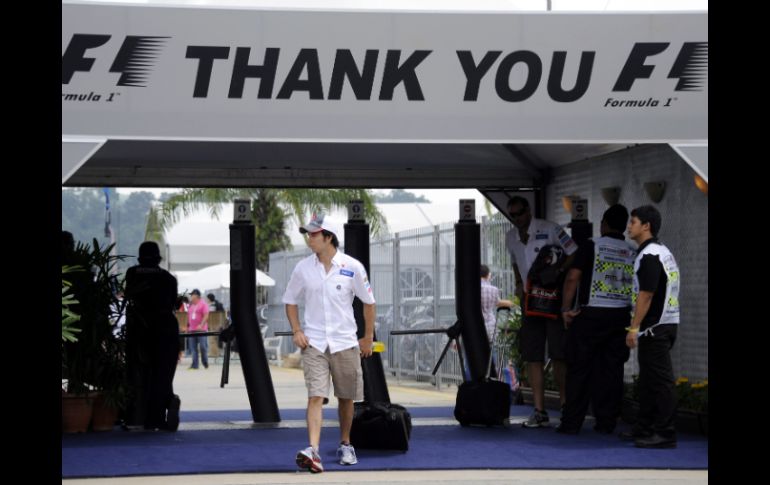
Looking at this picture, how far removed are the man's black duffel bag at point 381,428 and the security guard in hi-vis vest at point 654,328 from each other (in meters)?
1.83

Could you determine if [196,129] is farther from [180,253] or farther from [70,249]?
[180,253]

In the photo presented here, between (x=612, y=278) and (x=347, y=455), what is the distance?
293 cm

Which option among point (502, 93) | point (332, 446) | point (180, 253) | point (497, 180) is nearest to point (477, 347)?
point (497, 180)

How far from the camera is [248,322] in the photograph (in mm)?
12227

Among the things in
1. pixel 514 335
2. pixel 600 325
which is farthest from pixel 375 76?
pixel 514 335

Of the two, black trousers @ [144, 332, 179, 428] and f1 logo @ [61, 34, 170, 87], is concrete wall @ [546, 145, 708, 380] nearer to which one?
black trousers @ [144, 332, 179, 428]

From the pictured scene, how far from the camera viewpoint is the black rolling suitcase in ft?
37.3

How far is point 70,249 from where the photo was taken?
37.6 feet

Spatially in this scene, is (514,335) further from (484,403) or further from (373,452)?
(373,452)

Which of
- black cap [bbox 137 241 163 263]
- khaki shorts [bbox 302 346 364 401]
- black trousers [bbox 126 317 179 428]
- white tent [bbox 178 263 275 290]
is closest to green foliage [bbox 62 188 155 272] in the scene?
white tent [bbox 178 263 275 290]

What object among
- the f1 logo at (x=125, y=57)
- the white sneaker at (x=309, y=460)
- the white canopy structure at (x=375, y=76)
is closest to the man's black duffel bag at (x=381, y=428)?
the white sneaker at (x=309, y=460)

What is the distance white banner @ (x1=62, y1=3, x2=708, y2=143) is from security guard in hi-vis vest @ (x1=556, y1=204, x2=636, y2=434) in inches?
57.9

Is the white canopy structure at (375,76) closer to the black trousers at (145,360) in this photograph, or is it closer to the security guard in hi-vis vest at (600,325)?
the security guard in hi-vis vest at (600,325)

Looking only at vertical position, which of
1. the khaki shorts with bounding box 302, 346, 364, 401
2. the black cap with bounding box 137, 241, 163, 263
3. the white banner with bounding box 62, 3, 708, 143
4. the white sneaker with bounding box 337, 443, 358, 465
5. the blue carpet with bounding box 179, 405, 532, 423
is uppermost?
the white banner with bounding box 62, 3, 708, 143
